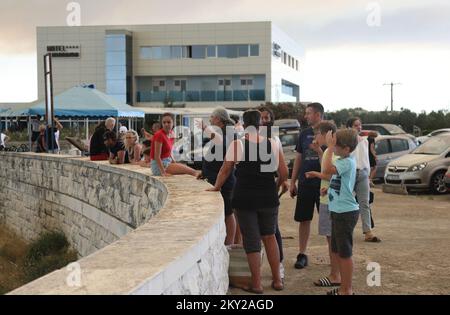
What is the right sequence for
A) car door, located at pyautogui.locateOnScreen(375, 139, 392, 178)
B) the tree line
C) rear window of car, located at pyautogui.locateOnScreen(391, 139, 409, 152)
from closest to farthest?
car door, located at pyautogui.locateOnScreen(375, 139, 392, 178)
rear window of car, located at pyautogui.locateOnScreen(391, 139, 409, 152)
the tree line

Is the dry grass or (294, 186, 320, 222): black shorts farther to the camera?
the dry grass

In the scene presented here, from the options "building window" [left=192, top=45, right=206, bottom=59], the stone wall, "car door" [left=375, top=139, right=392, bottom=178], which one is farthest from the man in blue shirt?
"building window" [left=192, top=45, right=206, bottom=59]

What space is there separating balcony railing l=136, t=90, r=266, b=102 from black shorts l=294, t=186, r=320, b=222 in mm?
52944

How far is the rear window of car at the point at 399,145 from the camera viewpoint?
62.2 ft

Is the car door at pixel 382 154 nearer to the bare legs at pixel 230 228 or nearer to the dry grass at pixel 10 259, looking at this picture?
the dry grass at pixel 10 259

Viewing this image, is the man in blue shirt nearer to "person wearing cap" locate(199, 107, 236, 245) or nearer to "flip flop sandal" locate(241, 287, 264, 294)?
"person wearing cap" locate(199, 107, 236, 245)

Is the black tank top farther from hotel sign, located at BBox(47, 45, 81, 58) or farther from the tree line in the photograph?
hotel sign, located at BBox(47, 45, 81, 58)

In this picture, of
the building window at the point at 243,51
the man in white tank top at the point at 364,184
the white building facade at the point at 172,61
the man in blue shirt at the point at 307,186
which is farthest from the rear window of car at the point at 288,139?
the building window at the point at 243,51

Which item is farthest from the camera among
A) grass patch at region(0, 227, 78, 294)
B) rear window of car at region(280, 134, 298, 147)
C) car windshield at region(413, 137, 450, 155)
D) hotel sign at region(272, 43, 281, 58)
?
hotel sign at region(272, 43, 281, 58)

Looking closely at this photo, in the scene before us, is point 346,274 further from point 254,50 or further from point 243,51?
point 243,51

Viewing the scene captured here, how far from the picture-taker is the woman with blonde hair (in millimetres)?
11172

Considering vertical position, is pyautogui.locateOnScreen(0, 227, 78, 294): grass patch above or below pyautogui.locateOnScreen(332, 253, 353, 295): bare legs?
below

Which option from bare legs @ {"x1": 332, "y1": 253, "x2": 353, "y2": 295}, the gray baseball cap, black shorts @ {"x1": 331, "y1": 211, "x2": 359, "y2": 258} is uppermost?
the gray baseball cap

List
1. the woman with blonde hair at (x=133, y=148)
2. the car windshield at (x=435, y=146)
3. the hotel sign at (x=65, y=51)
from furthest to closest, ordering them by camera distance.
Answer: the hotel sign at (x=65, y=51)
the car windshield at (x=435, y=146)
the woman with blonde hair at (x=133, y=148)
